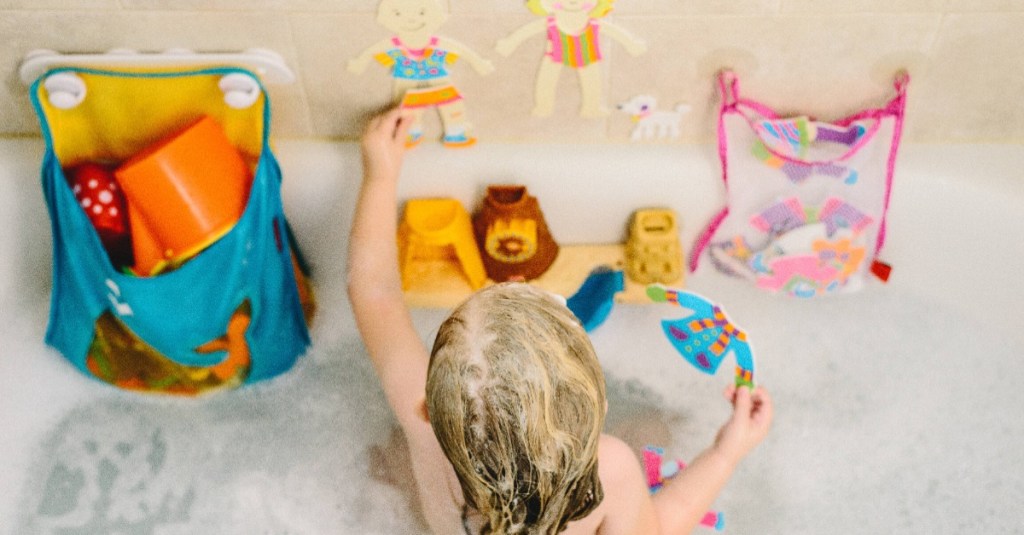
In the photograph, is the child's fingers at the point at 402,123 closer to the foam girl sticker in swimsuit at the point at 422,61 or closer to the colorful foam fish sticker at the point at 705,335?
the foam girl sticker in swimsuit at the point at 422,61

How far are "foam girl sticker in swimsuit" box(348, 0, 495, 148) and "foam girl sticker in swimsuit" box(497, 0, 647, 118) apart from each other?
0.08m

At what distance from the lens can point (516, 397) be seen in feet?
2.01

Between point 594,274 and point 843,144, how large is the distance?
0.42 meters

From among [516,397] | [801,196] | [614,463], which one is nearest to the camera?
[516,397]

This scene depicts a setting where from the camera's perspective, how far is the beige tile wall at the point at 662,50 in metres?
1.06

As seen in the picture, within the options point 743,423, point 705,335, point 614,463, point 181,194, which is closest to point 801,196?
point 705,335

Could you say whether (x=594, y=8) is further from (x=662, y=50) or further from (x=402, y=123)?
(x=402, y=123)

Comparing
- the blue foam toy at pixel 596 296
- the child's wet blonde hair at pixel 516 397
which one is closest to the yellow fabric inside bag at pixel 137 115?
the blue foam toy at pixel 596 296

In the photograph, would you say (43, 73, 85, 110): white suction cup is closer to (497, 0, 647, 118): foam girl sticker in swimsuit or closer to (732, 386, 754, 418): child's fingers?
Answer: (497, 0, 647, 118): foam girl sticker in swimsuit

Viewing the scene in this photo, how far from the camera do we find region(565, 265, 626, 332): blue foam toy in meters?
1.29

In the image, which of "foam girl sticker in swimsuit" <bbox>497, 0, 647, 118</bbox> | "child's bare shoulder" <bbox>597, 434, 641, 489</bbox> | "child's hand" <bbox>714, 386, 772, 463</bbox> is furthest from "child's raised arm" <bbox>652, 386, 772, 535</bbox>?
"foam girl sticker in swimsuit" <bbox>497, 0, 647, 118</bbox>

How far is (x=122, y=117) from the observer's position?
1.15m

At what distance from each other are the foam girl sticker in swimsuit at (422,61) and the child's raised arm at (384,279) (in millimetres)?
46

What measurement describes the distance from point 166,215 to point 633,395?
758 millimetres
